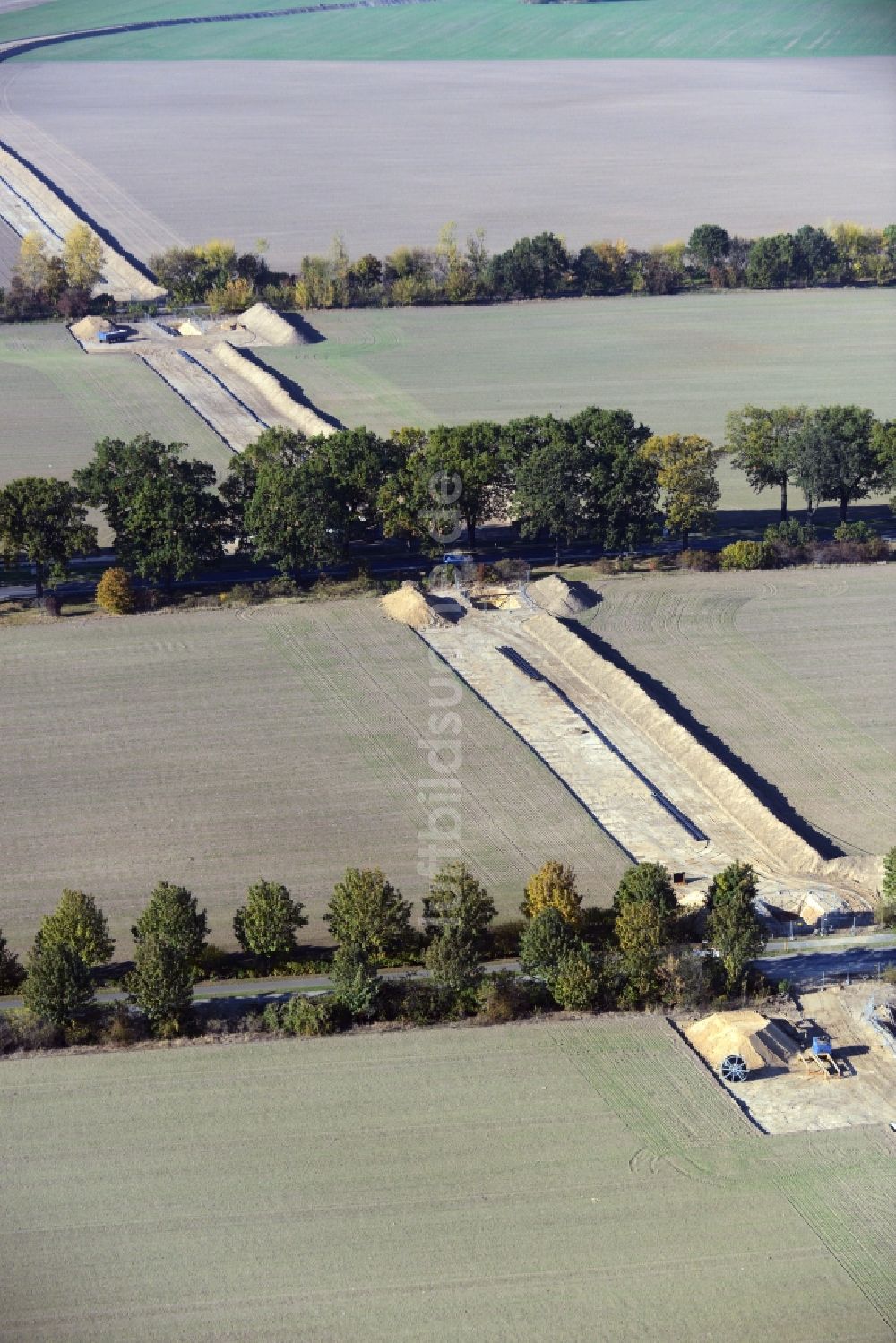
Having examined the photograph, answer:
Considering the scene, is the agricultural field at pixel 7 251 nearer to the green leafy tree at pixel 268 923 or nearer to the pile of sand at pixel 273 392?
the pile of sand at pixel 273 392

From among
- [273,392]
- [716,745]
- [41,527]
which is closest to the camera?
[716,745]

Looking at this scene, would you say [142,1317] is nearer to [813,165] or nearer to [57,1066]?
[57,1066]

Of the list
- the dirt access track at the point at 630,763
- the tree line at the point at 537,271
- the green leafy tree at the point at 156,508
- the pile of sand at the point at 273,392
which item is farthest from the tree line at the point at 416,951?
the tree line at the point at 537,271

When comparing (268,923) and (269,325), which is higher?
(269,325)

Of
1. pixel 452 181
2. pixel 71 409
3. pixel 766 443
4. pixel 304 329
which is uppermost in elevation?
pixel 452 181

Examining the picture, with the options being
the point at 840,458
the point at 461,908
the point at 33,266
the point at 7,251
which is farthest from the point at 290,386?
the point at 461,908

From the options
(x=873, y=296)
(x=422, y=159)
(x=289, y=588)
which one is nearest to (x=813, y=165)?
(x=422, y=159)

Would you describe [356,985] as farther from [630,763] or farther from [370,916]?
[630,763]
